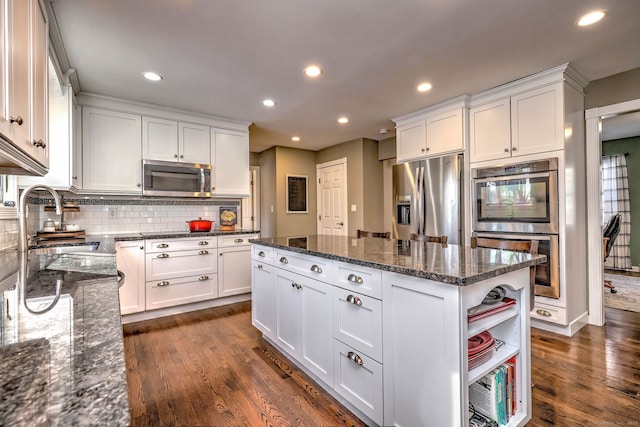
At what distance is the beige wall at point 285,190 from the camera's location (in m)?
5.56

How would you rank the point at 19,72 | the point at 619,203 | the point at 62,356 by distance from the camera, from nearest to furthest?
the point at 62,356 → the point at 19,72 → the point at 619,203

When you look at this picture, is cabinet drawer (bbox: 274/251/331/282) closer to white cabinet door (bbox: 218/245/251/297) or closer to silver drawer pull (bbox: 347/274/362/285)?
silver drawer pull (bbox: 347/274/362/285)

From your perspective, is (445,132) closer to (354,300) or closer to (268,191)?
(354,300)

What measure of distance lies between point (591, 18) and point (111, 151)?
426 centimetres

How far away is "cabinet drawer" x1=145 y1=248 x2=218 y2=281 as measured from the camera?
3.31 m

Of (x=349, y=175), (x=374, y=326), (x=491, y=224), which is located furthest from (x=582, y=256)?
(x=349, y=175)

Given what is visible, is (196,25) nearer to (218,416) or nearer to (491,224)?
(218,416)

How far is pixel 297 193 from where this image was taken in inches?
227

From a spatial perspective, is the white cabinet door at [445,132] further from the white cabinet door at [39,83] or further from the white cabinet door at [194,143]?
the white cabinet door at [39,83]

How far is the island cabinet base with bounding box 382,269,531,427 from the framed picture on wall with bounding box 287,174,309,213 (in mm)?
4312

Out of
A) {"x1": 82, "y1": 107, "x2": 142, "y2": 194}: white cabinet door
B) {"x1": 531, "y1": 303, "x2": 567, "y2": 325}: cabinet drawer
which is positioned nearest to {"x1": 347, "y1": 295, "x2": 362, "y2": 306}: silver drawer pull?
{"x1": 531, "y1": 303, "x2": 567, "y2": 325}: cabinet drawer

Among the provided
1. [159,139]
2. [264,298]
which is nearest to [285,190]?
[159,139]

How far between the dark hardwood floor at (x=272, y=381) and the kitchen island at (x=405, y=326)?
0.23 meters

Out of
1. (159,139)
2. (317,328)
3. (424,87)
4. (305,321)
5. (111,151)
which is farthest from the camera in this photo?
(159,139)
